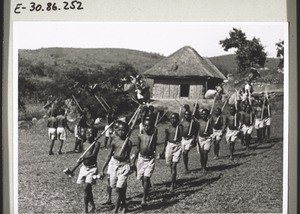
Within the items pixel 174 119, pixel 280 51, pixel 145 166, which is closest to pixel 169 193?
pixel 145 166

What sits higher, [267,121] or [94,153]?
[267,121]

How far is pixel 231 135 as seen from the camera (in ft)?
8.21

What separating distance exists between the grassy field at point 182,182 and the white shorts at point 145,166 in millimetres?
33

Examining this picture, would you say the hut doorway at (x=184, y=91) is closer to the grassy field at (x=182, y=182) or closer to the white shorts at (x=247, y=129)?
the grassy field at (x=182, y=182)

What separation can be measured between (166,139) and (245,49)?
652 millimetres

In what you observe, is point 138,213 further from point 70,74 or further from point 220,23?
point 220,23

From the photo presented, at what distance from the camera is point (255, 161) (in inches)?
98.7

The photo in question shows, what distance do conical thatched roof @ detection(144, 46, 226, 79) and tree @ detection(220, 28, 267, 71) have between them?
0.43ft

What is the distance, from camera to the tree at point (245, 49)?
2.44 meters

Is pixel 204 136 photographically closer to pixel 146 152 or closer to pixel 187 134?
pixel 187 134

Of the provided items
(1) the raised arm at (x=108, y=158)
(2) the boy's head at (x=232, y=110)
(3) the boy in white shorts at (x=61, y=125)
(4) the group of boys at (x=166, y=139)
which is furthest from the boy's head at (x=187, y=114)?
(3) the boy in white shorts at (x=61, y=125)

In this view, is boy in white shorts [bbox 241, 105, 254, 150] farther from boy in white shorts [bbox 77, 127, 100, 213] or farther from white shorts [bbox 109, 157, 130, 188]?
boy in white shorts [bbox 77, 127, 100, 213]

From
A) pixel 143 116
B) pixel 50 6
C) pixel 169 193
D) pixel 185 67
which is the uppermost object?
pixel 50 6

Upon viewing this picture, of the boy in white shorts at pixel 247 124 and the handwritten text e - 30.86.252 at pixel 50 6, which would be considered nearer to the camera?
the handwritten text e - 30.86.252 at pixel 50 6
